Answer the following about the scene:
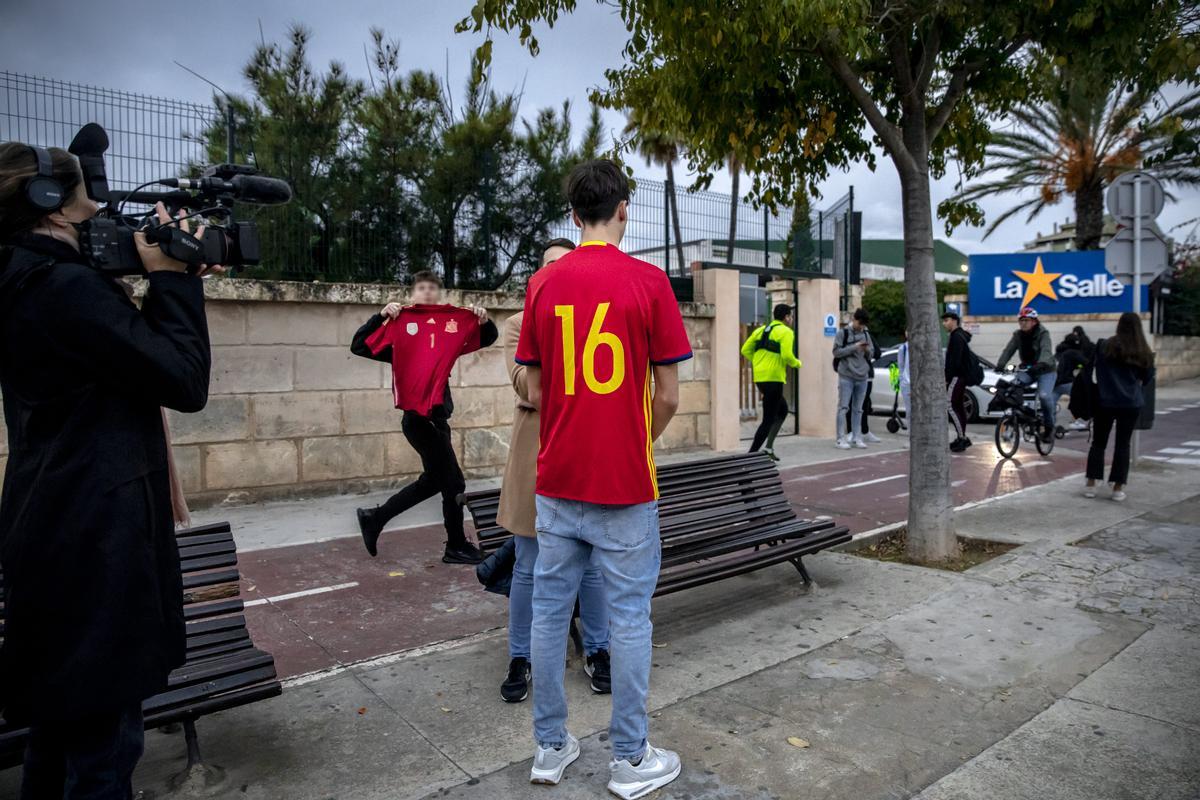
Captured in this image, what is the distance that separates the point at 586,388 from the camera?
270 cm

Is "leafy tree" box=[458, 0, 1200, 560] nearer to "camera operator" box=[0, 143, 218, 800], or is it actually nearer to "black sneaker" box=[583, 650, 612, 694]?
"black sneaker" box=[583, 650, 612, 694]

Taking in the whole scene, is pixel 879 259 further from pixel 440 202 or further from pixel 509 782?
pixel 509 782

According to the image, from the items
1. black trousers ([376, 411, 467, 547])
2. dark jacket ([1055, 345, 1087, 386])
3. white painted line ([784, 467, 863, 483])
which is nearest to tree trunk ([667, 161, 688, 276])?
white painted line ([784, 467, 863, 483])

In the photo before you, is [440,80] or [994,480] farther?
[440,80]

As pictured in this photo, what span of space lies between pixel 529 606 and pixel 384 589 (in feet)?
6.81

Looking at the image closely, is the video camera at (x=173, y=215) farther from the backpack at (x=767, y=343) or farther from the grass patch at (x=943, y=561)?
the backpack at (x=767, y=343)

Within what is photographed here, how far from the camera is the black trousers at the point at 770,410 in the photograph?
10.1 m

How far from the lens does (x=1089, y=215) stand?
982 inches

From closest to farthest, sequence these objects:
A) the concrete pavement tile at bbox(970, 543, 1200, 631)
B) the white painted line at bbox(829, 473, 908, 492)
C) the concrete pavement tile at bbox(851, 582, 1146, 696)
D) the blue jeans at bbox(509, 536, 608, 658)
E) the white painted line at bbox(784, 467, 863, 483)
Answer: the blue jeans at bbox(509, 536, 608, 658) → the concrete pavement tile at bbox(851, 582, 1146, 696) → the concrete pavement tile at bbox(970, 543, 1200, 631) → the white painted line at bbox(829, 473, 908, 492) → the white painted line at bbox(784, 467, 863, 483)

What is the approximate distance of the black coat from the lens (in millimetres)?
1957

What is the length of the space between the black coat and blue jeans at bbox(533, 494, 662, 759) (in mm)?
1171

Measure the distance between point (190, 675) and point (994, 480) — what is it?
27.8 feet

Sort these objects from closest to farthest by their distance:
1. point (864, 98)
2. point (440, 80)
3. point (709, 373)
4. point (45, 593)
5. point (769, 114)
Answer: point (45, 593) < point (864, 98) < point (769, 114) < point (440, 80) < point (709, 373)

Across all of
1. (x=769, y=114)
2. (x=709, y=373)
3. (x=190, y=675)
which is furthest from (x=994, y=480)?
(x=190, y=675)
